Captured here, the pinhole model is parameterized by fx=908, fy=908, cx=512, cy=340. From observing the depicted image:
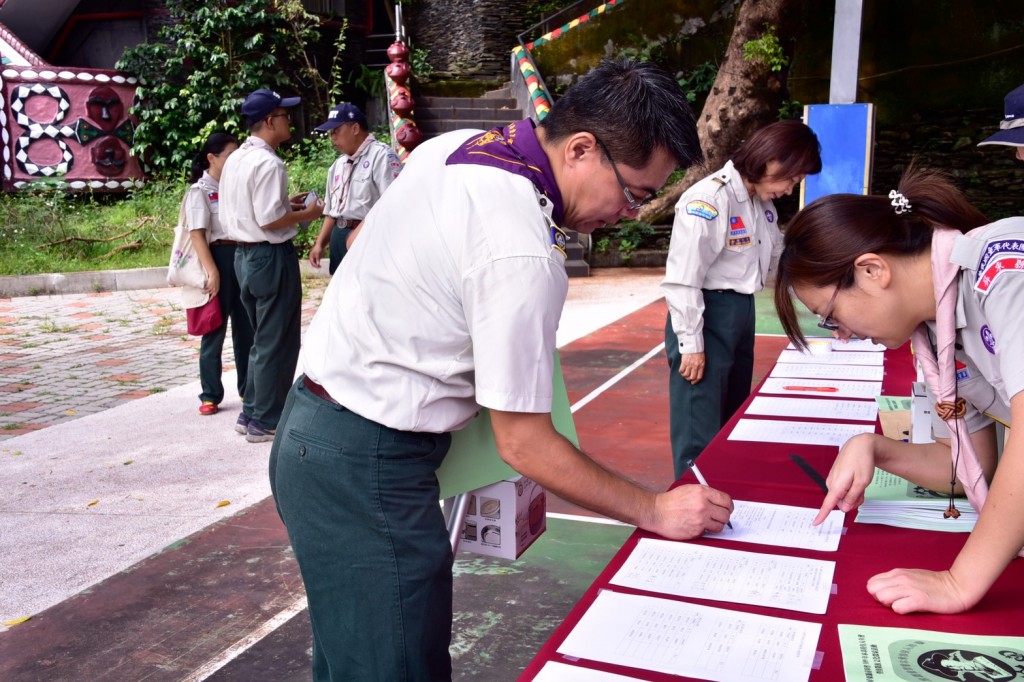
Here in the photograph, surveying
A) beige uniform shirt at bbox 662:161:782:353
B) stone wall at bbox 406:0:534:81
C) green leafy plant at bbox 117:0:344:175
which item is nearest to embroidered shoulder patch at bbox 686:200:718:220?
beige uniform shirt at bbox 662:161:782:353

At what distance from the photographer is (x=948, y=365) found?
5.07 feet

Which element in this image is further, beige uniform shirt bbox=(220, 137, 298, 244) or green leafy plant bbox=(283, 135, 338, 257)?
green leafy plant bbox=(283, 135, 338, 257)

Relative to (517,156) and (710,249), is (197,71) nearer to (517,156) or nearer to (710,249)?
(710,249)

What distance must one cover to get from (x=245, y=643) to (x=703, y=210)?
188 centimetres

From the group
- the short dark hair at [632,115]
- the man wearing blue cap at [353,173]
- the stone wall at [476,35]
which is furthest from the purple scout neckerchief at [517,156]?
the stone wall at [476,35]

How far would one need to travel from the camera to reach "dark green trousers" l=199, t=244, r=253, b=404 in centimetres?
498

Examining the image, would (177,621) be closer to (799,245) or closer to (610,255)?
(799,245)

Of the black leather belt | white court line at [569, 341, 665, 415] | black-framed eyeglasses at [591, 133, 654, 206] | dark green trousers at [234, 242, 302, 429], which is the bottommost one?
white court line at [569, 341, 665, 415]

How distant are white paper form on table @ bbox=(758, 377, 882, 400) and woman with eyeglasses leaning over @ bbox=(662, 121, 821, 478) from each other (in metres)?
0.19

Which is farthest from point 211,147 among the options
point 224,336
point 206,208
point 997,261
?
point 997,261

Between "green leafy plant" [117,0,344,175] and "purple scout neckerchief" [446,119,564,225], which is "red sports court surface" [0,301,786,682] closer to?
"purple scout neckerchief" [446,119,564,225]

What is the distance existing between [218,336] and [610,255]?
20.7ft

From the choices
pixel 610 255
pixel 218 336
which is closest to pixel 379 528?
pixel 218 336

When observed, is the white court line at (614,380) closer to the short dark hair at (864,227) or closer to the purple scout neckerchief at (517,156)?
the short dark hair at (864,227)
